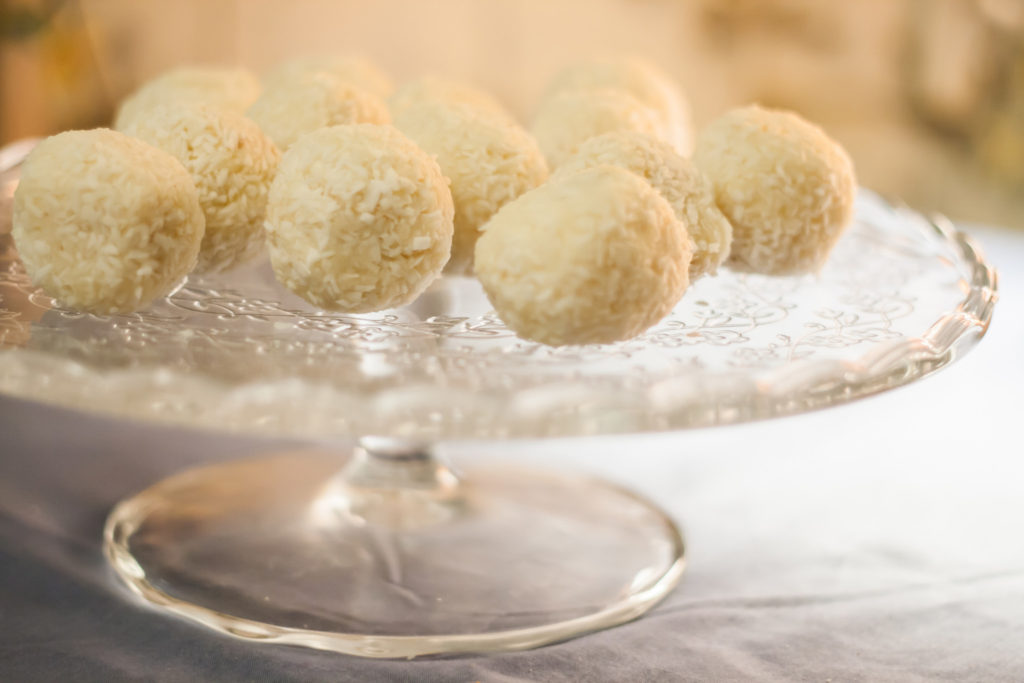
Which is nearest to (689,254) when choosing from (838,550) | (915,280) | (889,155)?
(915,280)

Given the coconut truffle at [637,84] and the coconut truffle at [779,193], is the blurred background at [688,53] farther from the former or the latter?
the coconut truffle at [779,193]

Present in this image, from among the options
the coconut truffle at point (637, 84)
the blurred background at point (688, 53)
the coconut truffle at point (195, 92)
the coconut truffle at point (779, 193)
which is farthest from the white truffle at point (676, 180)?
the blurred background at point (688, 53)

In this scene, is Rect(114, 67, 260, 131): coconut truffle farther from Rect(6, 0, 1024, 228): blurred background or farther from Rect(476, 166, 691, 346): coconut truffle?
Rect(6, 0, 1024, 228): blurred background

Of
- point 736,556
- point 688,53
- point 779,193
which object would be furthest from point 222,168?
point 688,53

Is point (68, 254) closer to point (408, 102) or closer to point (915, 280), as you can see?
point (408, 102)

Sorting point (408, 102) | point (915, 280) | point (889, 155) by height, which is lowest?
point (889, 155)
